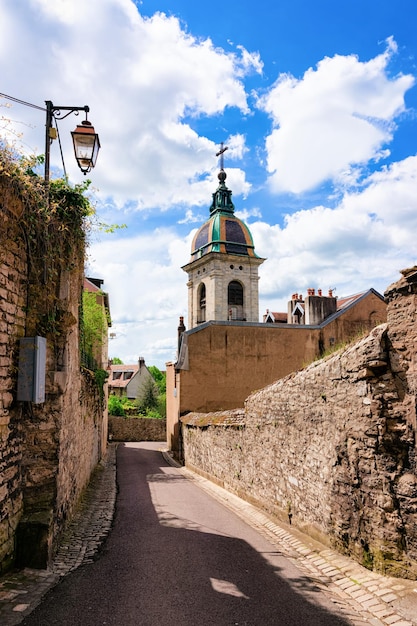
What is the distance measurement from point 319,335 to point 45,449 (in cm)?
1680


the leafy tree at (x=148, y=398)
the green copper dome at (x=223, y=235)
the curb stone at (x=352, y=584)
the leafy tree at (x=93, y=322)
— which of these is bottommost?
the curb stone at (x=352, y=584)

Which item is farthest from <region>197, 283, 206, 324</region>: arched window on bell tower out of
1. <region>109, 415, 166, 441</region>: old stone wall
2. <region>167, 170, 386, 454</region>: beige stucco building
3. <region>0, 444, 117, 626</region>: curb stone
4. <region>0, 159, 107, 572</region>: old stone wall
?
<region>0, 159, 107, 572</region>: old stone wall

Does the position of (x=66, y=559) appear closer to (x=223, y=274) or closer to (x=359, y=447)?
(x=359, y=447)

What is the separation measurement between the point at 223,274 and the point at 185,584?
38.1m

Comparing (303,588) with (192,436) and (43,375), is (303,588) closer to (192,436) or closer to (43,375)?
(43,375)

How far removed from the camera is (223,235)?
4450 cm

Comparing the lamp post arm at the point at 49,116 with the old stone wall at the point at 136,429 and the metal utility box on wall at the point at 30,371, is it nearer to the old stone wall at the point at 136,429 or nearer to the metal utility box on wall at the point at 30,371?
the metal utility box on wall at the point at 30,371

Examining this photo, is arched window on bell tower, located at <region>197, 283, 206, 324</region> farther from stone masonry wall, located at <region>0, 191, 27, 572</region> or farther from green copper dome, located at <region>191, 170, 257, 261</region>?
stone masonry wall, located at <region>0, 191, 27, 572</region>

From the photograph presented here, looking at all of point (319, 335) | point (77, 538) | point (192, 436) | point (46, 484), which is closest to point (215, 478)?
point (192, 436)

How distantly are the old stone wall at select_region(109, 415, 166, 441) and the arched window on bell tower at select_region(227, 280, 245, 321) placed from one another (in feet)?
40.1

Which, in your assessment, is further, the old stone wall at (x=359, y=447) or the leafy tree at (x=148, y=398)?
the leafy tree at (x=148, y=398)

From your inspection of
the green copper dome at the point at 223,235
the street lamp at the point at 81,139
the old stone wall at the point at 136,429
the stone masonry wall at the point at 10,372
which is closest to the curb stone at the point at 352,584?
the stone masonry wall at the point at 10,372

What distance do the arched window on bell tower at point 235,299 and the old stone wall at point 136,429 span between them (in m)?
12.2

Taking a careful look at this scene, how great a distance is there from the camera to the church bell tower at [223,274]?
42.7m
